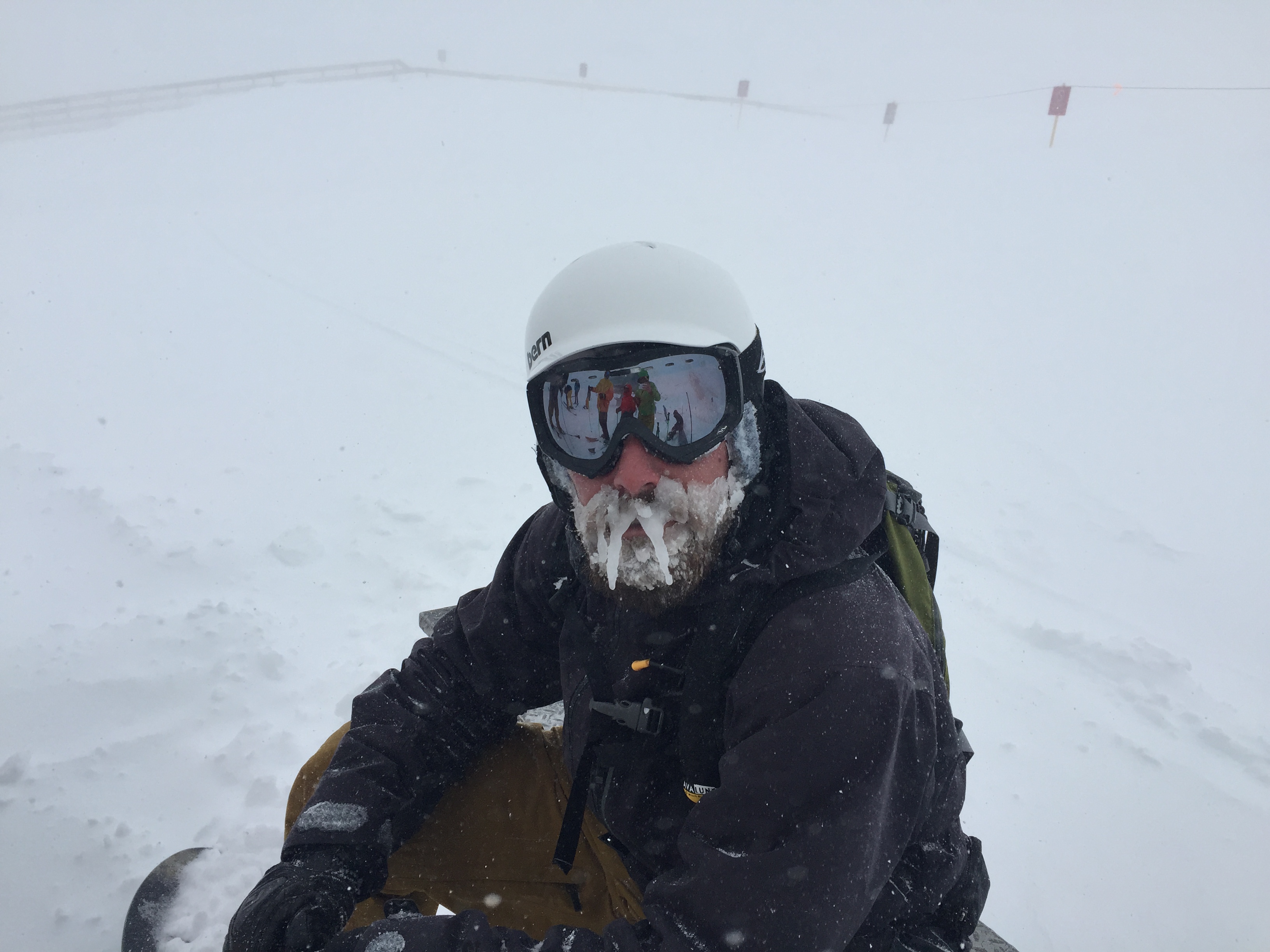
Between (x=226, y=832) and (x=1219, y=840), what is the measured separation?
188 inches

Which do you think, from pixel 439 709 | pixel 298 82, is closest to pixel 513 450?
pixel 439 709

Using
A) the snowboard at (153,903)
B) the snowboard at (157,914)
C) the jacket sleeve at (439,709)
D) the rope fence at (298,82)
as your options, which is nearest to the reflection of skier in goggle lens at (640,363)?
the jacket sleeve at (439,709)

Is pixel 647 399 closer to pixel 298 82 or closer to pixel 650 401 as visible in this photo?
pixel 650 401

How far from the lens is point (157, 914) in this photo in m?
2.61

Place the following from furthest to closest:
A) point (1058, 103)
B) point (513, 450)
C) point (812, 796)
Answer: point (1058, 103) < point (513, 450) < point (812, 796)

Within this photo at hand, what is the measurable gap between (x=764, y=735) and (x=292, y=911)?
1.39 metres

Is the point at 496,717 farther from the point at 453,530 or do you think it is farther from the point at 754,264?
the point at 754,264

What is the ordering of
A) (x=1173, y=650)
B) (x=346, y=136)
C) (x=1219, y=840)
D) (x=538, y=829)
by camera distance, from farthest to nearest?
(x=346, y=136)
(x=1173, y=650)
(x=1219, y=840)
(x=538, y=829)

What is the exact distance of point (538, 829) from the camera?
2479 mm

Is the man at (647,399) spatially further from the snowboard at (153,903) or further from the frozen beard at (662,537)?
the snowboard at (153,903)

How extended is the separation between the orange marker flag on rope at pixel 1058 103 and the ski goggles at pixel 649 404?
73.4ft

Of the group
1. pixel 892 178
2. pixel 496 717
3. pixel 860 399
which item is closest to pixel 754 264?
pixel 860 399

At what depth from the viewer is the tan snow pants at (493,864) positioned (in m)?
2.41

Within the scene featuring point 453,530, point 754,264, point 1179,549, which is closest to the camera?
point 453,530
